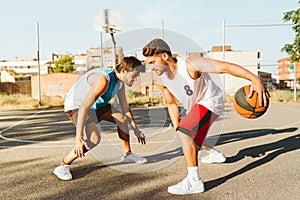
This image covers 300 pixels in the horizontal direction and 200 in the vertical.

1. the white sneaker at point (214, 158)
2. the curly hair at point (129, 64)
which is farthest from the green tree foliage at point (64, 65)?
the curly hair at point (129, 64)

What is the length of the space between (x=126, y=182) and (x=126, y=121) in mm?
935

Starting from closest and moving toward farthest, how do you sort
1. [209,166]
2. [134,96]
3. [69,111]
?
[69,111] < [209,166] < [134,96]

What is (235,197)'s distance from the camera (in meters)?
3.04

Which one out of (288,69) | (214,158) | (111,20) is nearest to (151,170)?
(214,158)

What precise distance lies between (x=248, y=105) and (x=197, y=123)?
581 mm

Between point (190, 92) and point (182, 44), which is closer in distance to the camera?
point (190, 92)

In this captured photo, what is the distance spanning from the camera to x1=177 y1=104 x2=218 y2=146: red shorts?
336cm

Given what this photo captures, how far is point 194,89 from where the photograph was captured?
3.39 metres

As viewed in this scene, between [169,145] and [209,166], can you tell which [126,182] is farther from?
[169,145]

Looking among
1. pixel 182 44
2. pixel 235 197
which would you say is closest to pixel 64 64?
pixel 182 44

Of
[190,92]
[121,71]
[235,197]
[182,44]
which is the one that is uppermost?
[182,44]

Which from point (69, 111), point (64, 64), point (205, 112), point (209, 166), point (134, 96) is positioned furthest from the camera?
point (64, 64)

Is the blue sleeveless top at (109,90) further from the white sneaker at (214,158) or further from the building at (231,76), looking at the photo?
the building at (231,76)

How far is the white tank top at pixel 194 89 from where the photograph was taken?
10.8 ft
